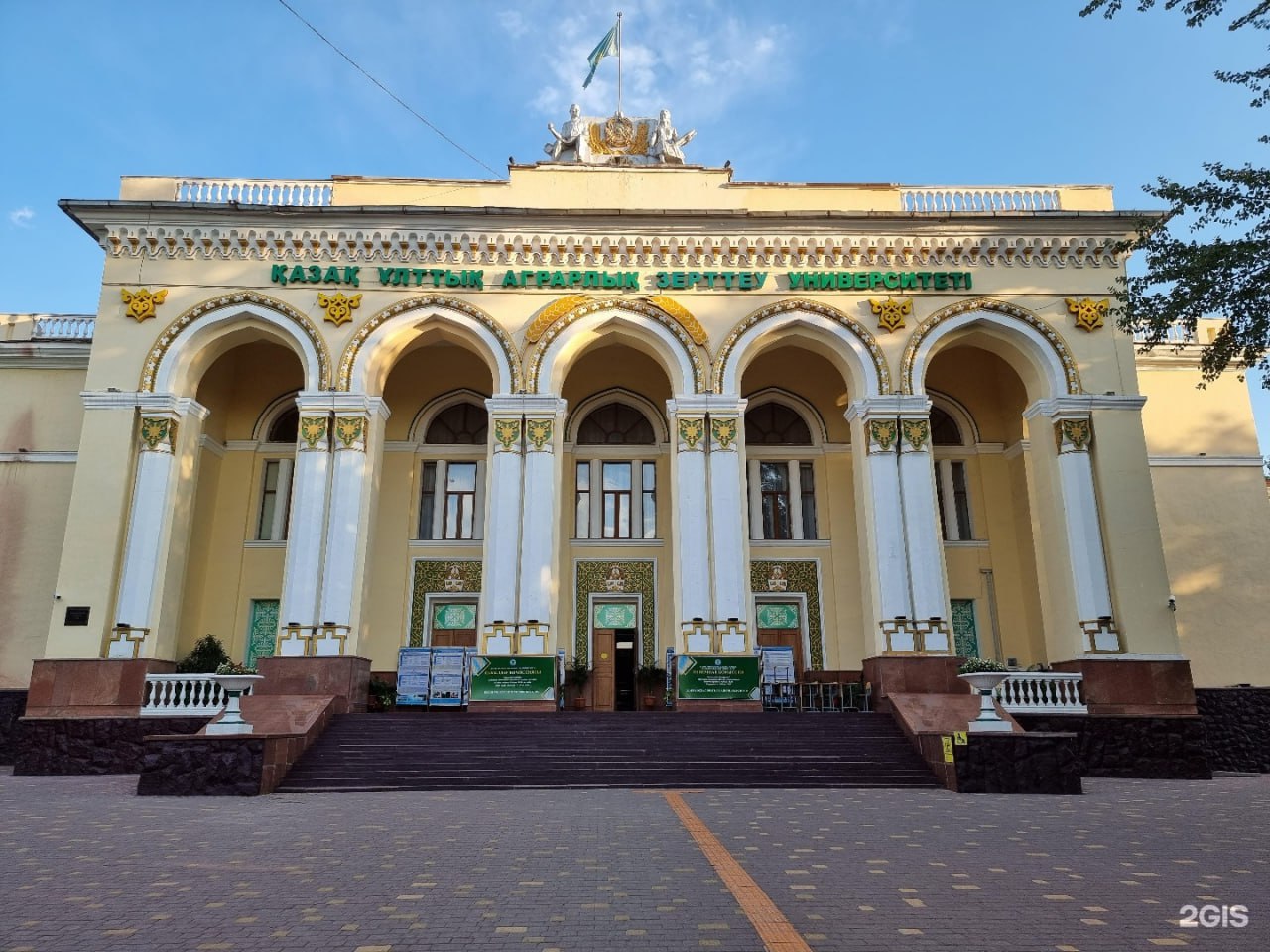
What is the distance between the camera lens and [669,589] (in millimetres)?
21172

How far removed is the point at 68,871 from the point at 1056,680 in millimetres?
15674

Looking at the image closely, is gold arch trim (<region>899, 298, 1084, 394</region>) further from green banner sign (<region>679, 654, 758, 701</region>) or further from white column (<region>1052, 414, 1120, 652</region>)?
green banner sign (<region>679, 654, 758, 701</region>)

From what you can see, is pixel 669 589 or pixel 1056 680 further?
pixel 669 589

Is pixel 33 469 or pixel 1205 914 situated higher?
pixel 33 469

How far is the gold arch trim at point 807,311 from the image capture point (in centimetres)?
1933

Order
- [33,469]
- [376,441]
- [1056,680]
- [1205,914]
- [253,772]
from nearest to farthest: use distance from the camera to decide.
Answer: [1205,914] < [253,772] < [1056,680] < [376,441] < [33,469]

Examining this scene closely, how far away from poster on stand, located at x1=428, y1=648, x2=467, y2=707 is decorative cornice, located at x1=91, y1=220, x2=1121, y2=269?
27.9 feet

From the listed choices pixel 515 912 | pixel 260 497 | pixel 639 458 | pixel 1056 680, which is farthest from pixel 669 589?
pixel 515 912

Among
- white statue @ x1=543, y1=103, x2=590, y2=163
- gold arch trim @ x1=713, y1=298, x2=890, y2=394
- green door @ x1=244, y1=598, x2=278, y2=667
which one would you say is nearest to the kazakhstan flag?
white statue @ x1=543, y1=103, x2=590, y2=163

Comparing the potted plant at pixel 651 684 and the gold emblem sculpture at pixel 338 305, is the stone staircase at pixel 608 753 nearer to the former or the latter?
the potted plant at pixel 651 684

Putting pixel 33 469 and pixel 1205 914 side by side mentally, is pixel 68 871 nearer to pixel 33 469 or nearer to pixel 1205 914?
pixel 1205 914

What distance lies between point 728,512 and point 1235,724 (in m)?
12.0

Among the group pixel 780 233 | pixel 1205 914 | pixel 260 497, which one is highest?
pixel 780 233

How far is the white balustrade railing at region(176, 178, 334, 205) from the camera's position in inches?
790
